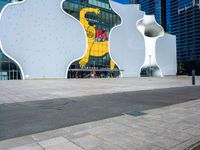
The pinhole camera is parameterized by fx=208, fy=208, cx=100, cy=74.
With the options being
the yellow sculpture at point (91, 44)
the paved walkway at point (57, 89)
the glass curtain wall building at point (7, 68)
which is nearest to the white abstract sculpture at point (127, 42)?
the yellow sculpture at point (91, 44)

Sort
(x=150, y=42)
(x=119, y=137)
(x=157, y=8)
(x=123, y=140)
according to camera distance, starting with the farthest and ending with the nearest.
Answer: (x=157, y=8)
(x=150, y=42)
(x=119, y=137)
(x=123, y=140)

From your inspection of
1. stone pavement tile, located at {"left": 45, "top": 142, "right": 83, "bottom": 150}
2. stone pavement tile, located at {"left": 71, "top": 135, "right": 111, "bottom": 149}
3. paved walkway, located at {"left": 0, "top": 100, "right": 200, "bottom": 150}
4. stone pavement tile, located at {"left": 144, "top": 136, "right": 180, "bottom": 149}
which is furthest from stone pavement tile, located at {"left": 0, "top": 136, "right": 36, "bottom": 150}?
stone pavement tile, located at {"left": 144, "top": 136, "right": 180, "bottom": 149}

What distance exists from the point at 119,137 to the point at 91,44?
52411 millimetres

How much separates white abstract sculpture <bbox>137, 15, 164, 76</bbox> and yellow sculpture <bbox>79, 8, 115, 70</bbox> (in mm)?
18255

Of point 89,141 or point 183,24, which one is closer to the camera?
point 89,141

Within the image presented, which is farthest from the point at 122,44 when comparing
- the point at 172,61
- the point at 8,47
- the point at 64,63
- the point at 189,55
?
the point at 189,55

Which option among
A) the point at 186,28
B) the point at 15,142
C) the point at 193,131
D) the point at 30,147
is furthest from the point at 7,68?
the point at 186,28

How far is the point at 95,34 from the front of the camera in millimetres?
57594

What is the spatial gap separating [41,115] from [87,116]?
1.71 m

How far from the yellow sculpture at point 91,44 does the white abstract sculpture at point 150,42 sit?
18255 mm

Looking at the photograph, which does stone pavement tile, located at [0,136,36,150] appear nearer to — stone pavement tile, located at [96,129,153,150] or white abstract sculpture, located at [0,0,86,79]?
stone pavement tile, located at [96,129,153,150]

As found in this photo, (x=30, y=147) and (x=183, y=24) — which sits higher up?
(x=183, y=24)

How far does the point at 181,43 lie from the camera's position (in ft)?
448

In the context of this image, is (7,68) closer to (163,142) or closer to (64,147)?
(64,147)
